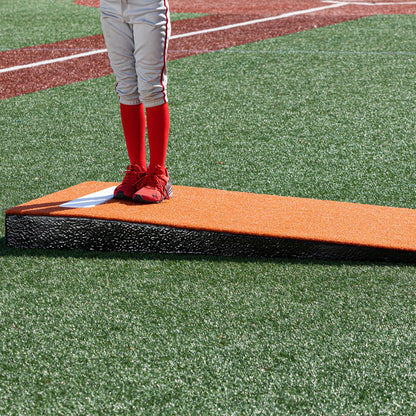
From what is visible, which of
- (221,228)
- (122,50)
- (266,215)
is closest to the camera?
(221,228)

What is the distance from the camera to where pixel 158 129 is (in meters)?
3.22

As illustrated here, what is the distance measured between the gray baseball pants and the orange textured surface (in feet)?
1.77

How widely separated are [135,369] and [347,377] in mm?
667

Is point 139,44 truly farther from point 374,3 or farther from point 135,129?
point 374,3

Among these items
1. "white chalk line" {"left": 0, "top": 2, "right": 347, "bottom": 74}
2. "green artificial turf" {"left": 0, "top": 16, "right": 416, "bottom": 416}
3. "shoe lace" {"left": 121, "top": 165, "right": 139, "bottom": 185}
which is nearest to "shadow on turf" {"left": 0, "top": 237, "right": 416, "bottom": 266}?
"green artificial turf" {"left": 0, "top": 16, "right": 416, "bottom": 416}

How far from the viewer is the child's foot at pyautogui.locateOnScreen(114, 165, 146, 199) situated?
3.23 metres

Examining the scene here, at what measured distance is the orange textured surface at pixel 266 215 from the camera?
281cm

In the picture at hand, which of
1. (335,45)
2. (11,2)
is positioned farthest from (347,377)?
(11,2)

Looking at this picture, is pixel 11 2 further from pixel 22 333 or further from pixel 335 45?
pixel 22 333

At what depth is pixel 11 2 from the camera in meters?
11.6

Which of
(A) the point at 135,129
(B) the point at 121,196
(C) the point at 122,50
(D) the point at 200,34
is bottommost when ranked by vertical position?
(B) the point at 121,196

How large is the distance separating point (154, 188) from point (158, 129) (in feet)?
0.95

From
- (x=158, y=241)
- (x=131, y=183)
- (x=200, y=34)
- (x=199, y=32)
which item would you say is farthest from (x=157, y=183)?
(x=199, y=32)

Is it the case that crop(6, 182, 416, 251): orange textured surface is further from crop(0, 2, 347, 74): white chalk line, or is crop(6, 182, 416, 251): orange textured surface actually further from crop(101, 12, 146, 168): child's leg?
crop(0, 2, 347, 74): white chalk line
